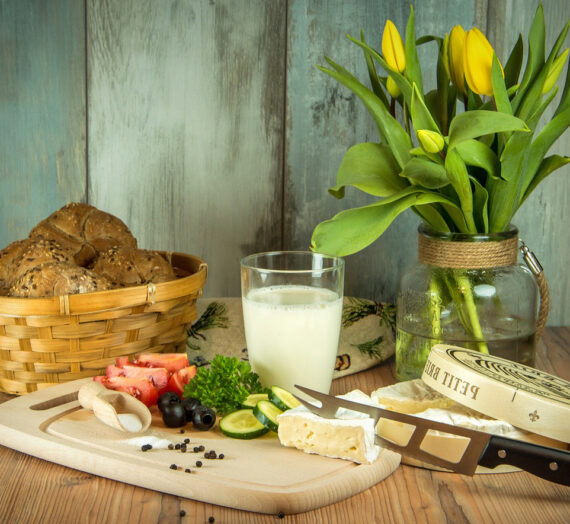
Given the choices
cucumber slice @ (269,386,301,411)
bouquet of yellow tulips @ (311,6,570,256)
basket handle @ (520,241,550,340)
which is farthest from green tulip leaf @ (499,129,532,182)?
cucumber slice @ (269,386,301,411)

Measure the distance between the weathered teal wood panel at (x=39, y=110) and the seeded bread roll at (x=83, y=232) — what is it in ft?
1.13

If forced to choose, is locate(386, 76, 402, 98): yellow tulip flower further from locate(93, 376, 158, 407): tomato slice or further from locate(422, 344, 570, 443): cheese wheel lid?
locate(93, 376, 158, 407): tomato slice

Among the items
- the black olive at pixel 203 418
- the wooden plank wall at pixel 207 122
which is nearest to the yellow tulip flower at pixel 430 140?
the black olive at pixel 203 418

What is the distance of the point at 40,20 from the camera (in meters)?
1.51

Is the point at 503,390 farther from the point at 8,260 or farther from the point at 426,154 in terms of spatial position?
the point at 8,260

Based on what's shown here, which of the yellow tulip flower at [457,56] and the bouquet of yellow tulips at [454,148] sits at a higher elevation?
the yellow tulip flower at [457,56]

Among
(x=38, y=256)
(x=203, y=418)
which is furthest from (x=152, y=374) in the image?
(x=38, y=256)

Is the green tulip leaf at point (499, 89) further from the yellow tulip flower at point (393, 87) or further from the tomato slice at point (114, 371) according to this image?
the tomato slice at point (114, 371)

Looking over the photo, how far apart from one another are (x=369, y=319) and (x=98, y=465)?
675 mm

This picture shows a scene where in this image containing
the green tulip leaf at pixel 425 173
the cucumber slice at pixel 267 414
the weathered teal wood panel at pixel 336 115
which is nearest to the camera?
the cucumber slice at pixel 267 414

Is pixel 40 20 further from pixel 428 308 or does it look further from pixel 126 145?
pixel 428 308

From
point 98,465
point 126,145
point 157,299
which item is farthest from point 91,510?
point 126,145

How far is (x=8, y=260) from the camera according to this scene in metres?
1.17

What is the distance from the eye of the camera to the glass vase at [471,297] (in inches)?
42.9
